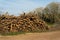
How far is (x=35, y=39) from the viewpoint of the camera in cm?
1045

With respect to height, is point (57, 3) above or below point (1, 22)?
above

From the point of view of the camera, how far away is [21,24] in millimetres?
14906

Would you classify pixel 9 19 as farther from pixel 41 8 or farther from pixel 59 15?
pixel 59 15

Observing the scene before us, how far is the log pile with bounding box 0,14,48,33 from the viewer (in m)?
14.3

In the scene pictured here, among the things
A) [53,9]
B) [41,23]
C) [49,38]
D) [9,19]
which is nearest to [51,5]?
[53,9]

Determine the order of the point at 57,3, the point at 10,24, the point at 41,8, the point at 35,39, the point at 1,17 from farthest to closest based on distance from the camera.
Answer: the point at 57,3 < the point at 41,8 < the point at 1,17 < the point at 10,24 < the point at 35,39

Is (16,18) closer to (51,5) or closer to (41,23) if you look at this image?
(41,23)

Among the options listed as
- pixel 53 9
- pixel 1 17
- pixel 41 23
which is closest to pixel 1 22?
pixel 1 17

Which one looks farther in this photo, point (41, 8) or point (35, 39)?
point (41, 8)

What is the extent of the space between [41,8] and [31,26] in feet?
25.6

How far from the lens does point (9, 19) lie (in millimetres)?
15336

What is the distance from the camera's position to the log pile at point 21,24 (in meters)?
14.3

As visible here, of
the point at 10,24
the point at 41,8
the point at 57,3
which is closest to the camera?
the point at 10,24

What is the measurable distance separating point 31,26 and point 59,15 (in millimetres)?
9073
